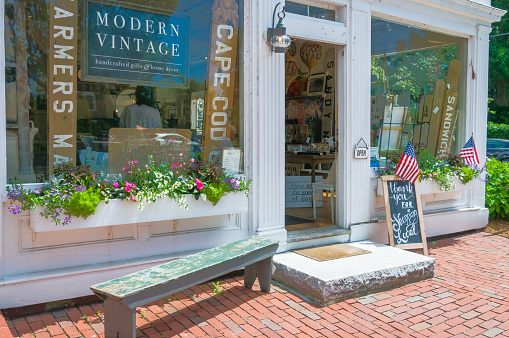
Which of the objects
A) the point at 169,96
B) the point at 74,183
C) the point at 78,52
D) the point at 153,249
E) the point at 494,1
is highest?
the point at 494,1

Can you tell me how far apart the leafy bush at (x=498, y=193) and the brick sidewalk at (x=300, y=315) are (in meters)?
3.73

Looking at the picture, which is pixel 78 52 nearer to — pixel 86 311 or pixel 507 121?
pixel 86 311

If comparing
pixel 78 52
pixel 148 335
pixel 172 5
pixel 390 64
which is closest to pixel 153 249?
pixel 148 335

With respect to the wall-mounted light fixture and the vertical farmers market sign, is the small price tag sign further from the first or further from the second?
the vertical farmers market sign

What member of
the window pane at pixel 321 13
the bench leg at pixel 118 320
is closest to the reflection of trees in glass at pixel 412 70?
the window pane at pixel 321 13

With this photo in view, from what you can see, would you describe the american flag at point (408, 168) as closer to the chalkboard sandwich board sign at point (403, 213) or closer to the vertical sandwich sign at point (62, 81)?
the chalkboard sandwich board sign at point (403, 213)

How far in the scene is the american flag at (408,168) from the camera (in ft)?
20.7

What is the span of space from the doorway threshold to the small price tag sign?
1.00 m

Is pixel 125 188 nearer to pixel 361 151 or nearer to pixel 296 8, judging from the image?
pixel 296 8

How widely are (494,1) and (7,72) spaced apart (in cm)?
2678

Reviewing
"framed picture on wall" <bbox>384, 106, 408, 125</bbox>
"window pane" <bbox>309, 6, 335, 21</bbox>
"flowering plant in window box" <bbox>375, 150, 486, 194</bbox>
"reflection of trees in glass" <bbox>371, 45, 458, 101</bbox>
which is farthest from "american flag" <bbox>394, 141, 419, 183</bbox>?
"window pane" <bbox>309, 6, 335, 21</bbox>

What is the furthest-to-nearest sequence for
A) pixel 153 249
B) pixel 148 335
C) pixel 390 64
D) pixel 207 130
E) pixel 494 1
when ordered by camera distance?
1. pixel 494 1
2. pixel 390 64
3. pixel 207 130
4. pixel 153 249
5. pixel 148 335

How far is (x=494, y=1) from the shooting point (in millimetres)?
24938

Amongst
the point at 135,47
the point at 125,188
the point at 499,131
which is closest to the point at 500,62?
the point at 499,131
